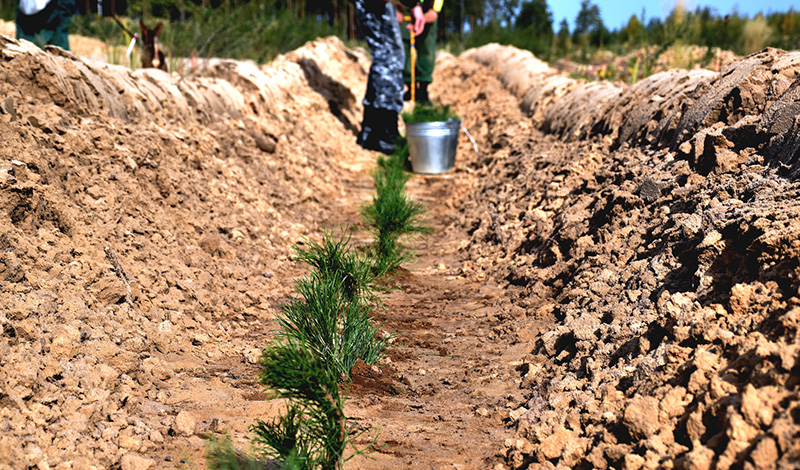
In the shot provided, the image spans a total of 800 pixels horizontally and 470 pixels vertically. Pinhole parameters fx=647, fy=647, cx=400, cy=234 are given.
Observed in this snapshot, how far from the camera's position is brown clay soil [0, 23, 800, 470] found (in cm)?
174

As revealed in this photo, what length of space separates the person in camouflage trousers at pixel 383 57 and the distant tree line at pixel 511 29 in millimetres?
1382

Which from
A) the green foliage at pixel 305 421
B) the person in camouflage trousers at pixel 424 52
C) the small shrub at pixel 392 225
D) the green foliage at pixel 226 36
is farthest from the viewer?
the person in camouflage trousers at pixel 424 52

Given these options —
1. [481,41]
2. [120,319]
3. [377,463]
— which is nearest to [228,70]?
[120,319]

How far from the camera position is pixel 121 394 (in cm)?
204

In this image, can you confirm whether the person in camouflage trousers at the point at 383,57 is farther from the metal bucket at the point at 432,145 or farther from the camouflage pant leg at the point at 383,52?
the metal bucket at the point at 432,145

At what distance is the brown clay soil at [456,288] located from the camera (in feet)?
5.71

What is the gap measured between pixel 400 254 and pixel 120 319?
1.90 metres

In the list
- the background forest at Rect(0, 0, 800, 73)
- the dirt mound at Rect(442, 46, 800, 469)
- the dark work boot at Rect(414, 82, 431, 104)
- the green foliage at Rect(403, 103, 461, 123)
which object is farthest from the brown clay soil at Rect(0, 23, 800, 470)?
the dark work boot at Rect(414, 82, 431, 104)

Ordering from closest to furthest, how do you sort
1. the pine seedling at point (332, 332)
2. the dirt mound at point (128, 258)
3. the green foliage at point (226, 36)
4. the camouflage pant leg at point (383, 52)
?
the dirt mound at point (128, 258) → the pine seedling at point (332, 332) → the green foliage at point (226, 36) → the camouflage pant leg at point (383, 52)

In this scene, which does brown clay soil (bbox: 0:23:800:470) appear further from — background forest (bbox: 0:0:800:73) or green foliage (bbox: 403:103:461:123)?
background forest (bbox: 0:0:800:73)

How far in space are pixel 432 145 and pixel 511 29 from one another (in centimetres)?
1224

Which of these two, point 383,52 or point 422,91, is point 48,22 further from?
point 422,91

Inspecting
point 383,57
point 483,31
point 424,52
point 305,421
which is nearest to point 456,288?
point 305,421

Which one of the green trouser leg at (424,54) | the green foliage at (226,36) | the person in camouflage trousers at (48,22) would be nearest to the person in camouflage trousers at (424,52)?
the green trouser leg at (424,54)
